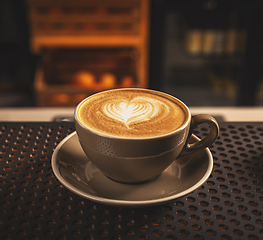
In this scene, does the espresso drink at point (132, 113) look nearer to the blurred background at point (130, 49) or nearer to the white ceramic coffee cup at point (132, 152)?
the white ceramic coffee cup at point (132, 152)

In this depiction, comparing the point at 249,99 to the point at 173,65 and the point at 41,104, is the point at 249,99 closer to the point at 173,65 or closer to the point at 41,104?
the point at 173,65

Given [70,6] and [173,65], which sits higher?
[70,6]

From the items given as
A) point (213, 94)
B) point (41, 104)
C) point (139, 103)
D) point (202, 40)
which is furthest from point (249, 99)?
point (139, 103)

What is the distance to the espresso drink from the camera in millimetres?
495

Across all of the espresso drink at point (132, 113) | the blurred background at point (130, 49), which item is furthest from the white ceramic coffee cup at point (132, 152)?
the blurred background at point (130, 49)

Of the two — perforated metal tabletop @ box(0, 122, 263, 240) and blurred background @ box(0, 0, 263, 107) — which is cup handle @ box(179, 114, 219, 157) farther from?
blurred background @ box(0, 0, 263, 107)

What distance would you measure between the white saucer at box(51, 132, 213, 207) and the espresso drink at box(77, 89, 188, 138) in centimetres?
9

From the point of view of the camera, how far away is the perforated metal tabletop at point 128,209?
0.45m

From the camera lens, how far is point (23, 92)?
2.34m

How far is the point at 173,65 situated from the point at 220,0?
2.10 feet

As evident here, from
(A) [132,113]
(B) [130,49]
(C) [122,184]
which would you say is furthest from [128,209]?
(B) [130,49]

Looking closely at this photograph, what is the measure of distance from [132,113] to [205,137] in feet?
0.46

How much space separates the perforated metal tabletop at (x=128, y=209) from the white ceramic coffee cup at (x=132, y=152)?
0.06 metres

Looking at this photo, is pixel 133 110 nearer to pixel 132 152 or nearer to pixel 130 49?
pixel 132 152
